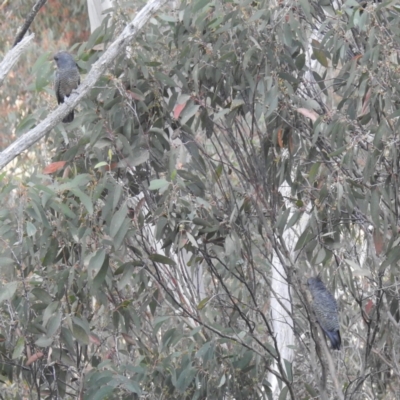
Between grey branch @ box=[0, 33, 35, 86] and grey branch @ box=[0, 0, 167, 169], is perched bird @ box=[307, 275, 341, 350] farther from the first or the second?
grey branch @ box=[0, 33, 35, 86]

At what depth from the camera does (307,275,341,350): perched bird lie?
12.0ft

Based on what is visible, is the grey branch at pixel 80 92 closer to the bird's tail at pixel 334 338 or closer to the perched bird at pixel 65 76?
the perched bird at pixel 65 76

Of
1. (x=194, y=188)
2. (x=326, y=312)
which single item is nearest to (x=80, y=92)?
(x=194, y=188)

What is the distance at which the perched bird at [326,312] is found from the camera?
3668mm

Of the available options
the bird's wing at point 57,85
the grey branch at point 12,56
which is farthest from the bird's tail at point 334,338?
the grey branch at point 12,56

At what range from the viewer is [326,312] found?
146 inches

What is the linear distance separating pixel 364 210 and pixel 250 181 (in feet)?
1.67

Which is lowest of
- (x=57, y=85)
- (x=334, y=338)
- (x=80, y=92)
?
(x=334, y=338)

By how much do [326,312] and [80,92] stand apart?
143cm

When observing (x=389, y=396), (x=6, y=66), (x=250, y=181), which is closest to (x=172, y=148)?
(x=250, y=181)

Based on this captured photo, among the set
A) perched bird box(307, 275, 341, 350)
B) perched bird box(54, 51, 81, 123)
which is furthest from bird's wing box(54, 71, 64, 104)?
perched bird box(307, 275, 341, 350)

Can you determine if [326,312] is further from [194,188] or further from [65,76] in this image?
[65,76]

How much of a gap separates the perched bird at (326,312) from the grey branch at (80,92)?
4.38 ft

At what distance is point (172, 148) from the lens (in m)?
3.52
